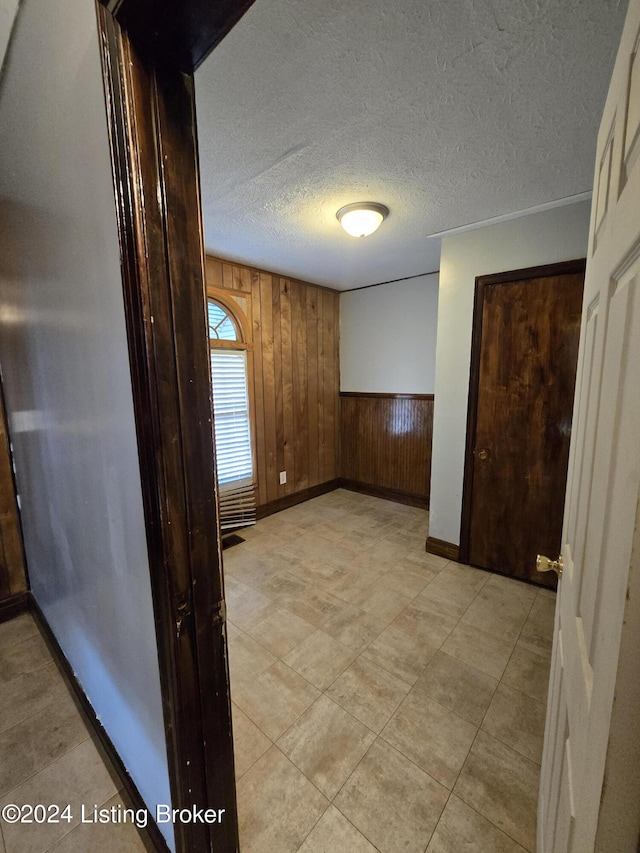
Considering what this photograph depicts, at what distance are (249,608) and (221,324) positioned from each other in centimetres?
226

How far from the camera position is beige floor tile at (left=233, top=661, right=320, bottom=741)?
1.43 meters

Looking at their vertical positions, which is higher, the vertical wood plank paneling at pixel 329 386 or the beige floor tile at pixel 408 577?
the vertical wood plank paneling at pixel 329 386

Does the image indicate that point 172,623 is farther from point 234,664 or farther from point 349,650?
point 349,650

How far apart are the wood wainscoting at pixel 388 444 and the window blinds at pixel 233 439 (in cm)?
140

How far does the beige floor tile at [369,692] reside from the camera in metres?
1.45

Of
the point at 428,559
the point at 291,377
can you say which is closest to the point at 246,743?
the point at 428,559

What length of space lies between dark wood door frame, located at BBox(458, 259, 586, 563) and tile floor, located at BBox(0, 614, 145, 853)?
230 cm

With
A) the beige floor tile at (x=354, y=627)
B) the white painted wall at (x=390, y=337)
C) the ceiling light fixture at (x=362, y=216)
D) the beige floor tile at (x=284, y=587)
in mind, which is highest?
the ceiling light fixture at (x=362, y=216)

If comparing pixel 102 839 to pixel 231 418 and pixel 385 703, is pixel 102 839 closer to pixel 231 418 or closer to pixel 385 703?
pixel 385 703

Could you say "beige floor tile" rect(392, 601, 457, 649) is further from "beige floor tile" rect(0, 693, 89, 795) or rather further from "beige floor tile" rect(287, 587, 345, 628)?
"beige floor tile" rect(0, 693, 89, 795)

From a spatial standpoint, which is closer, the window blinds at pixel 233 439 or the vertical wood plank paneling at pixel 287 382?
the window blinds at pixel 233 439

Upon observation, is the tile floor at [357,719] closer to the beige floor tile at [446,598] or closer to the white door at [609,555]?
the beige floor tile at [446,598]

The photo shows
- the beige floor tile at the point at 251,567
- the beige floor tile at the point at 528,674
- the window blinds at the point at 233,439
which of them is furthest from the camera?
the window blinds at the point at 233,439

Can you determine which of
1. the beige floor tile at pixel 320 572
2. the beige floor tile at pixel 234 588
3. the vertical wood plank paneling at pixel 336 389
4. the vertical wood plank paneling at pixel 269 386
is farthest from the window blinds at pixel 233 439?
the vertical wood plank paneling at pixel 336 389
